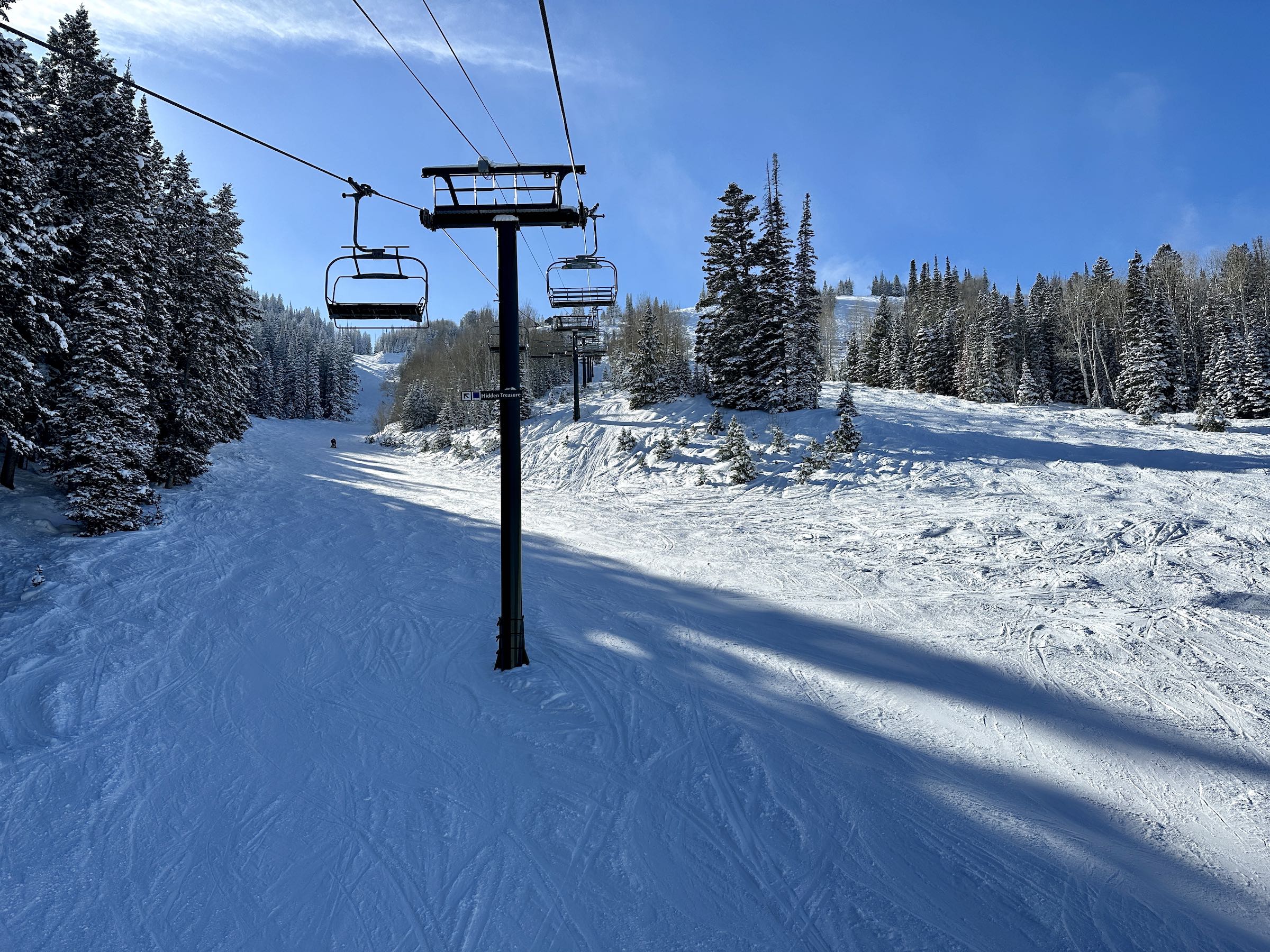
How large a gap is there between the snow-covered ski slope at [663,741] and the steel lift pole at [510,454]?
0.45 metres

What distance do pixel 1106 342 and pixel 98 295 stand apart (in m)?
62.5

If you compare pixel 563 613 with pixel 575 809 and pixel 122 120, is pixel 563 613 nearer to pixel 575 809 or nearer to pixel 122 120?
pixel 575 809

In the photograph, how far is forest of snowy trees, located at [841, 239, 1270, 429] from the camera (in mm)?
28812

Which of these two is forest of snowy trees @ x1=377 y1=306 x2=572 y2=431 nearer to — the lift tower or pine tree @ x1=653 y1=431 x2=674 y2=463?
pine tree @ x1=653 y1=431 x2=674 y2=463

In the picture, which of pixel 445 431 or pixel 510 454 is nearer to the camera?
pixel 510 454

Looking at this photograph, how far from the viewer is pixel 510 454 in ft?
24.3

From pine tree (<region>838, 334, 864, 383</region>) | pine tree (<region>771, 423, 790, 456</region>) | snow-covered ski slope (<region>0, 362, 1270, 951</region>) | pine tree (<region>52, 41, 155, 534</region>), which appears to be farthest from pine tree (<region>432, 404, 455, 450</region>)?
pine tree (<region>838, 334, 864, 383</region>)

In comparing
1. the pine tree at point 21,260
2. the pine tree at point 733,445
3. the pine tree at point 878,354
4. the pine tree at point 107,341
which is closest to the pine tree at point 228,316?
the pine tree at point 107,341

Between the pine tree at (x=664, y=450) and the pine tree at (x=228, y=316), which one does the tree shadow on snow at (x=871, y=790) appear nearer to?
the pine tree at (x=664, y=450)

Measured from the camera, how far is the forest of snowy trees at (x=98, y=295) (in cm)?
1190

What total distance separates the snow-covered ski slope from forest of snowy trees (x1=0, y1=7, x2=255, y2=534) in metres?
2.12

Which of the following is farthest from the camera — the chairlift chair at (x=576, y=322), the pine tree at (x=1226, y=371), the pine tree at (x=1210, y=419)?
the pine tree at (x=1226, y=371)

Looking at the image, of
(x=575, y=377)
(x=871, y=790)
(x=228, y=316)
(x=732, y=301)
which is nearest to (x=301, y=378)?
(x=228, y=316)

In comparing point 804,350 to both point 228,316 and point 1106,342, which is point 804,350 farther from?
point 1106,342
